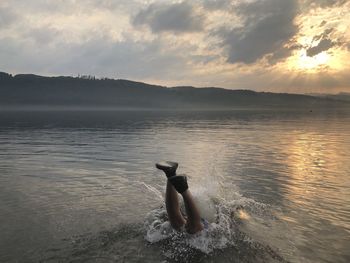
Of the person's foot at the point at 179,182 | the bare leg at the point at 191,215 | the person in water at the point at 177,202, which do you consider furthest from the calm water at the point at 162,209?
the person's foot at the point at 179,182

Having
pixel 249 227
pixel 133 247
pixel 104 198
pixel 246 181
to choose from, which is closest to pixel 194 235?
pixel 133 247

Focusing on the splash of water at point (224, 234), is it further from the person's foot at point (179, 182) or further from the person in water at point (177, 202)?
the person's foot at point (179, 182)

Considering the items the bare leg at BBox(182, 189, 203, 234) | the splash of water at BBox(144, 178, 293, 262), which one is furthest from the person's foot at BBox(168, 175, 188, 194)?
the splash of water at BBox(144, 178, 293, 262)

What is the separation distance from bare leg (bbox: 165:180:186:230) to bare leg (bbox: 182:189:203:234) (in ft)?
1.14

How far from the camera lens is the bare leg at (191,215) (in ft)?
38.3

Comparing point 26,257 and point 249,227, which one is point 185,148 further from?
point 26,257

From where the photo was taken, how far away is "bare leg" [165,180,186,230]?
12.2m

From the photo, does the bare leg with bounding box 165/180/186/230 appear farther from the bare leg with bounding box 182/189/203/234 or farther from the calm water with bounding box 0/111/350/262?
the calm water with bounding box 0/111/350/262

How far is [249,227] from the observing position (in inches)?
571

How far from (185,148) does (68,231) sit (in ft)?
85.3

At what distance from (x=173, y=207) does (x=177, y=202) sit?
20 centimetres

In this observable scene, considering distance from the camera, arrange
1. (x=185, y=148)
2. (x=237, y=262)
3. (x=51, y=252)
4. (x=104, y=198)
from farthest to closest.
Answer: (x=185, y=148)
(x=104, y=198)
(x=51, y=252)
(x=237, y=262)

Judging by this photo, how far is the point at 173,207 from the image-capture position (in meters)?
12.3

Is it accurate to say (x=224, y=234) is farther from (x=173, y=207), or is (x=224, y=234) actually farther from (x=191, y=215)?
(x=173, y=207)
